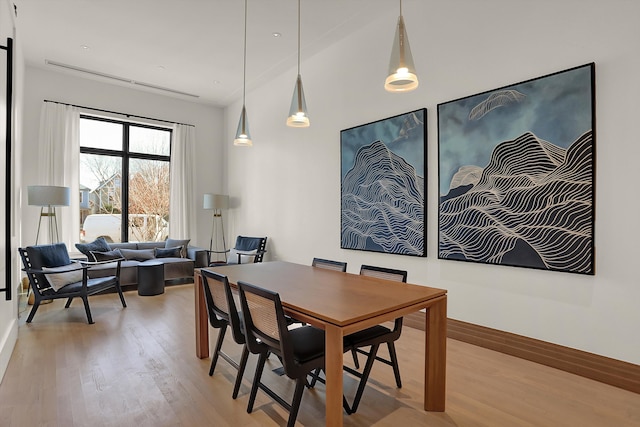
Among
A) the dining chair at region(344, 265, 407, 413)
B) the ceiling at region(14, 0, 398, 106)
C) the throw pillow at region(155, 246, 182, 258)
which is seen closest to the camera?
the dining chair at region(344, 265, 407, 413)

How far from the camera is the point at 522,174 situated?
2.92m

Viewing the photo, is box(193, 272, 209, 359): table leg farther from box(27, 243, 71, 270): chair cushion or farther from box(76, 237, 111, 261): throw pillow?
box(76, 237, 111, 261): throw pillow

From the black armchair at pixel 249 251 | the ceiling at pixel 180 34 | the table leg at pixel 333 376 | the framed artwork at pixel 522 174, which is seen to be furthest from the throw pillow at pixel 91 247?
the framed artwork at pixel 522 174

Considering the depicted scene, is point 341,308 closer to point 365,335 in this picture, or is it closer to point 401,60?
point 365,335

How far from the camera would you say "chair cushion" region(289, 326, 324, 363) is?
1.93 metres

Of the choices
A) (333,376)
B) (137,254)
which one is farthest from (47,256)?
(333,376)

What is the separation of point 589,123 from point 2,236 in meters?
4.44

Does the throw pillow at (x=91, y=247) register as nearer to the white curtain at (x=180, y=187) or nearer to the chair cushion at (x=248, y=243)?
the white curtain at (x=180, y=187)

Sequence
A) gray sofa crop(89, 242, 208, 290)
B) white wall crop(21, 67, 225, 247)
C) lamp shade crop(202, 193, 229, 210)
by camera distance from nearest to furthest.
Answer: gray sofa crop(89, 242, 208, 290)
white wall crop(21, 67, 225, 247)
lamp shade crop(202, 193, 229, 210)

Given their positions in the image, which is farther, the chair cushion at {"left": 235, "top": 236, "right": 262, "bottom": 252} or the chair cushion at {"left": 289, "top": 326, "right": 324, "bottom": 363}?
the chair cushion at {"left": 235, "top": 236, "right": 262, "bottom": 252}

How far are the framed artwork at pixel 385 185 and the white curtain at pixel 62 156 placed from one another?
452cm

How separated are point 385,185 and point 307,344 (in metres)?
2.40

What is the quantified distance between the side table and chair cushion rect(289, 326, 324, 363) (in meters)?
3.77

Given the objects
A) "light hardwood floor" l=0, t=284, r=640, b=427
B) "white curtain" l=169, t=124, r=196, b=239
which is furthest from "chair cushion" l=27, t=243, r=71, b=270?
"white curtain" l=169, t=124, r=196, b=239
